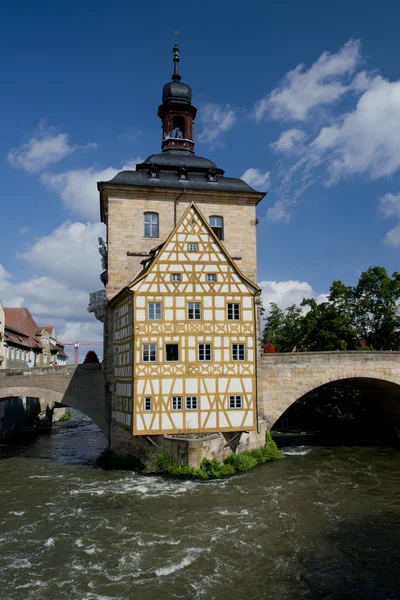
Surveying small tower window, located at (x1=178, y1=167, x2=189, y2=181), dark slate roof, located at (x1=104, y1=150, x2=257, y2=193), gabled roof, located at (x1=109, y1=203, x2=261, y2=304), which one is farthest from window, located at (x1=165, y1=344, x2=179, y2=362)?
small tower window, located at (x1=178, y1=167, x2=189, y2=181)

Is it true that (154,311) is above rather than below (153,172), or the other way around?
below

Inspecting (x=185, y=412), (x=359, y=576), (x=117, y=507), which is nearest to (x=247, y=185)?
(x=185, y=412)

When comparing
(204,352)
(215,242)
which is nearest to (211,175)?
(215,242)

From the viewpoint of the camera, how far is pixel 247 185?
2777 centimetres

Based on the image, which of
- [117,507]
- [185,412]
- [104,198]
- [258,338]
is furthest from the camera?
[104,198]

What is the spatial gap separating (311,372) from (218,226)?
8.92 meters

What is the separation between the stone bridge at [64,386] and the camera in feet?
87.7

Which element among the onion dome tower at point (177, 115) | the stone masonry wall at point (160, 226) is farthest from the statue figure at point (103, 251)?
the onion dome tower at point (177, 115)

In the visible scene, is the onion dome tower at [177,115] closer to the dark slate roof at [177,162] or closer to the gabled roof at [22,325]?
the dark slate roof at [177,162]

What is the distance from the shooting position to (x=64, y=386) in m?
26.8

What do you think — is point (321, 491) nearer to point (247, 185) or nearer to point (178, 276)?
point (178, 276)

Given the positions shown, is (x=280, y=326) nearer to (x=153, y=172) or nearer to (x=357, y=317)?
(x=357, y=317)

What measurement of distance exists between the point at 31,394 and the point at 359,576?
19268 millimetres

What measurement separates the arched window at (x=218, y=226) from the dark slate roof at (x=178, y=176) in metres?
1.53
